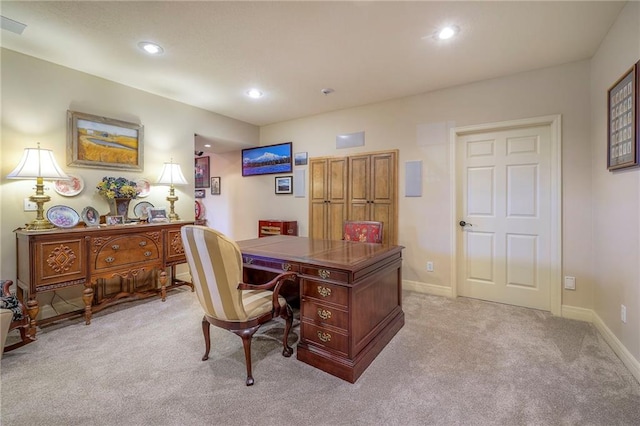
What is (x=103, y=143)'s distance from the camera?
3.17 metres

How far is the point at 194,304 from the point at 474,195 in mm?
3547

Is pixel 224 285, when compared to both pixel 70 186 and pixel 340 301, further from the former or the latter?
pixel 70 186

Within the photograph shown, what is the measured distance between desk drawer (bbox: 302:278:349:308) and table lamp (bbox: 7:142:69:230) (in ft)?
8.18

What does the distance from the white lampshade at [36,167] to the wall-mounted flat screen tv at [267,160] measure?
2914 mm

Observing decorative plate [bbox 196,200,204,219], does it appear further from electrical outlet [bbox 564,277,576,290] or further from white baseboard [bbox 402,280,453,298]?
electrical outlet [bbox 564,277,576,290]

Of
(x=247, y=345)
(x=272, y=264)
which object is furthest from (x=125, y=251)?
(x=247, y=345)

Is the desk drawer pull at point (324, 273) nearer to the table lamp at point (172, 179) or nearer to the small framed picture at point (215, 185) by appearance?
the table lamp at point (172, 179)

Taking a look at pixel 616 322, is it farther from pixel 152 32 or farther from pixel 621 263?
pixel 152 32

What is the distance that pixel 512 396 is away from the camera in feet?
5.42

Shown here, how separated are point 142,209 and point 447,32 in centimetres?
380

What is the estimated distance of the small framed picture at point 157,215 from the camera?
3.43 meters

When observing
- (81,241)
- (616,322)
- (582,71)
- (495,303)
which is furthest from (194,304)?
(582,71)

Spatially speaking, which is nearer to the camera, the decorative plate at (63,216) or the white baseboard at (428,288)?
the decorative plate at (63,216)

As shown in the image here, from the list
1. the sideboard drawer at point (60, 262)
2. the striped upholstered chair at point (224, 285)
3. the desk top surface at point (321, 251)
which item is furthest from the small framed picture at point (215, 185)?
the striped upholstered chair at point (224, 285)
